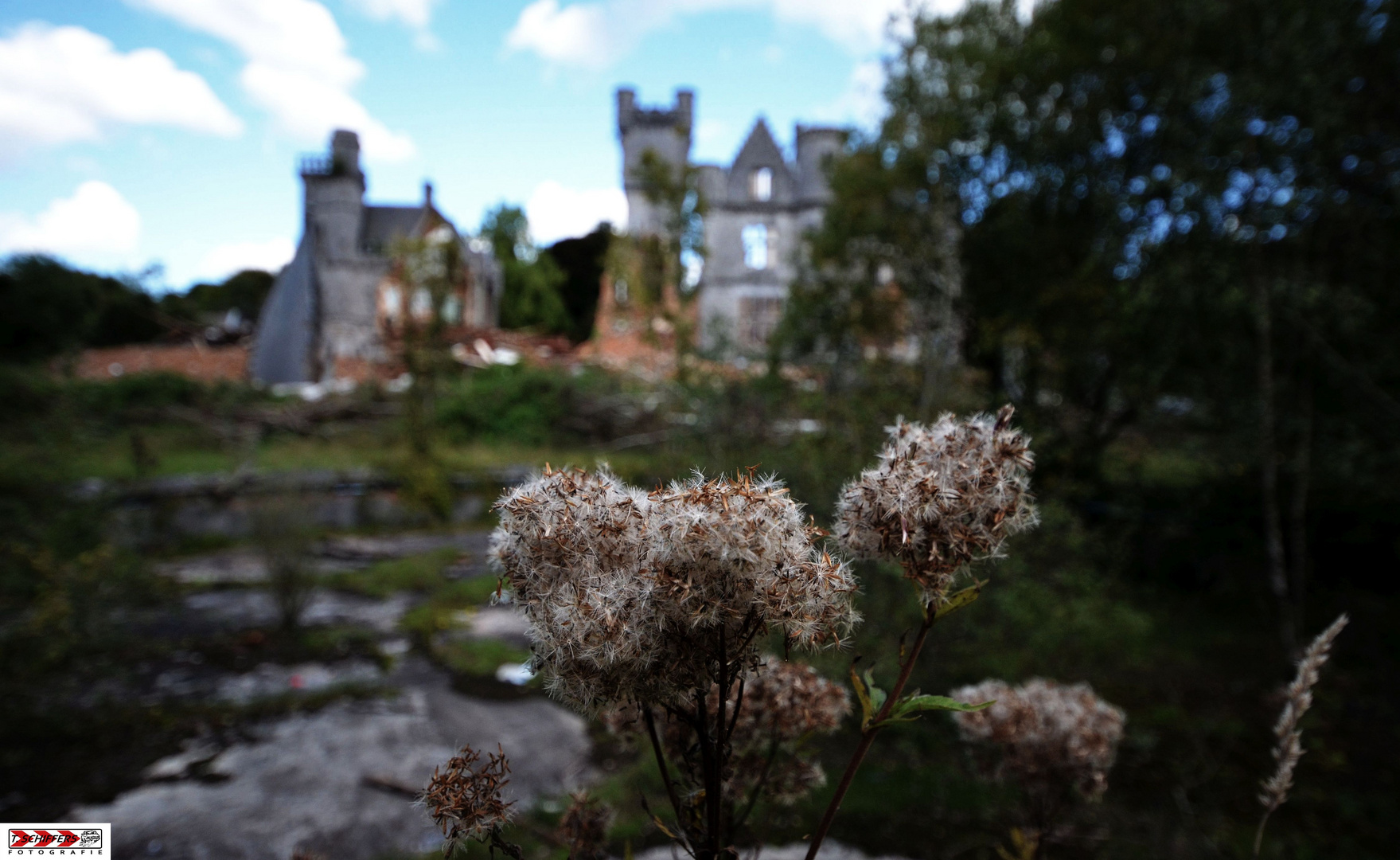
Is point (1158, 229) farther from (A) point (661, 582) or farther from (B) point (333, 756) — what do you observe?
(B) point (333, 756)

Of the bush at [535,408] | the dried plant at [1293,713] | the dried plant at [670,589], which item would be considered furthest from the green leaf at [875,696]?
the bush at [535,408]

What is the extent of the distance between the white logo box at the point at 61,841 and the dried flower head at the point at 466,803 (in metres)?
0.92

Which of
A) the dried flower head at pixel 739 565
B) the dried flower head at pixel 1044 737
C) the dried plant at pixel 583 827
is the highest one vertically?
the dried flower head at pixel 739 565

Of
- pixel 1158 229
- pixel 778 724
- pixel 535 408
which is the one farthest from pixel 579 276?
pixel 778 724

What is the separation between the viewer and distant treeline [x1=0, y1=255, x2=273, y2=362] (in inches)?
567

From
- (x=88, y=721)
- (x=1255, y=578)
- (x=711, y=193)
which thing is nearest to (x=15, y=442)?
(x=88, y=721)

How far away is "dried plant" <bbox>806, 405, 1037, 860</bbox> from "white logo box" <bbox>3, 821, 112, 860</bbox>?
1357mm

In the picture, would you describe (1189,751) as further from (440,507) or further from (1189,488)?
(440,507)

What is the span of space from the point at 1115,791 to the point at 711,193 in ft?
61.8

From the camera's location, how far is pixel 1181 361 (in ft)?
21.3

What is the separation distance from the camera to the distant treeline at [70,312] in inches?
567

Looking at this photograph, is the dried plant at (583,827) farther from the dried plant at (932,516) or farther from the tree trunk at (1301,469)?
the tree trunk at (1301,469)

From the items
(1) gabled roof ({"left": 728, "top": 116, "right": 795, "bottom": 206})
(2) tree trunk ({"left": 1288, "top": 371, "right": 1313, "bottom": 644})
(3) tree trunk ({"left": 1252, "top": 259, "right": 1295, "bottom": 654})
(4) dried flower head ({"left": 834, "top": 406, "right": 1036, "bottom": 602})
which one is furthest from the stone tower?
(4) dried flower head ({"left": 834, "top": 406, "right": 1036, "bottom": 602})

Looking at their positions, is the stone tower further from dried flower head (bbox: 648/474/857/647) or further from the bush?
dried flower head (bbox: 648/474/857/647)
